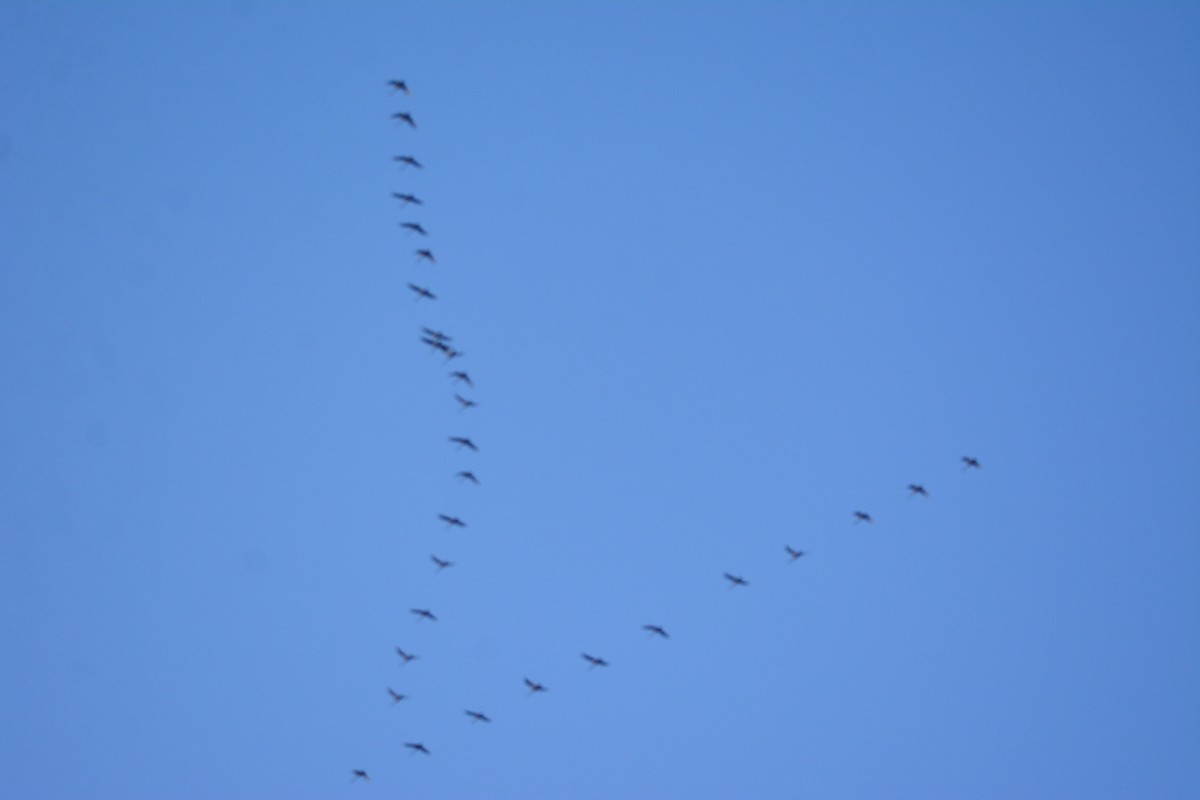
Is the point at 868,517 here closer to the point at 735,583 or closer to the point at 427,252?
the point at 735,583

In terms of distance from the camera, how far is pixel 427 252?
6425 cm

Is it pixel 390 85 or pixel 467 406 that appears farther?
pixel 467 406

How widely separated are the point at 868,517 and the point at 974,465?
6718mm

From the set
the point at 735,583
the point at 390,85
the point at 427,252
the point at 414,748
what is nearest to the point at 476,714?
the point at 414,748

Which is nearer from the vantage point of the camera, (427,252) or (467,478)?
(427,252)

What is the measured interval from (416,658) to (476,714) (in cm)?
385

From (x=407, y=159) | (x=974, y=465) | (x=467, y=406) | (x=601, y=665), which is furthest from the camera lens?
(x=974, y=465)

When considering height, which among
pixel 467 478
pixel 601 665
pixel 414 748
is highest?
pixel 467 478

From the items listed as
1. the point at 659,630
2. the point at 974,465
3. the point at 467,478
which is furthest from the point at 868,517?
the point at 467,478

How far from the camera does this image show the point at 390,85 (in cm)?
6316

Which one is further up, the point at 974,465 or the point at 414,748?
the point at 974,465

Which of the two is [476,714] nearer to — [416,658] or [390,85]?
[416,658]

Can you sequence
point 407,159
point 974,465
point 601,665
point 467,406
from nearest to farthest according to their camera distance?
point 407,159 < point 467,406 < point 601,665 < point 974,465

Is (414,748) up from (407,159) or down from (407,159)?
down
